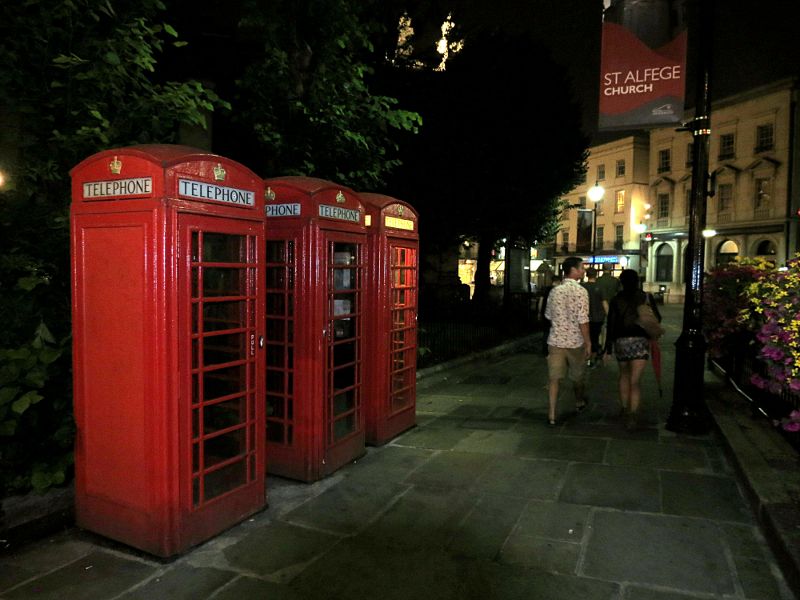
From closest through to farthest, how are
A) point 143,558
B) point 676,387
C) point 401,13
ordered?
point 143,558 < point 676,387 < point 401,13

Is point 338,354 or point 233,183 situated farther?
point 338,354

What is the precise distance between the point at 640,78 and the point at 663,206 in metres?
48.5

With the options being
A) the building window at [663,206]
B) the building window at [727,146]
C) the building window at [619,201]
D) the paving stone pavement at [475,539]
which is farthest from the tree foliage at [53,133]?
the building window at [619,201]

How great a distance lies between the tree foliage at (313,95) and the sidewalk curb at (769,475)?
5356 millimetres

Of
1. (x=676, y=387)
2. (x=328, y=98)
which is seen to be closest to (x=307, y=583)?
(x=676, y=387)

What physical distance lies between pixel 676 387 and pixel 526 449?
2000 mm

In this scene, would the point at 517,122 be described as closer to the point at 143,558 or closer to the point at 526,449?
the point at 526,449

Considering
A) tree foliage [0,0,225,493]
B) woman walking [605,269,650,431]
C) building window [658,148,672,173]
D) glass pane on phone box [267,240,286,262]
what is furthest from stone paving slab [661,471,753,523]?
building window [658,148,672,173]

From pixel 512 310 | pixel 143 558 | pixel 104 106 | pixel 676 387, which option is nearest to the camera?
pixel 143 558

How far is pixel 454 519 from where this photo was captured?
439 cm

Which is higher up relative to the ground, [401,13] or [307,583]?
[401,13]

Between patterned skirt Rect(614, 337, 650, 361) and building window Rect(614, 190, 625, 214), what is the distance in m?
52.8

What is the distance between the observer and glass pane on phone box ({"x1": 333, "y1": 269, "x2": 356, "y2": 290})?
536cm

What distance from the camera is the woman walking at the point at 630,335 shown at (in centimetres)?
687
